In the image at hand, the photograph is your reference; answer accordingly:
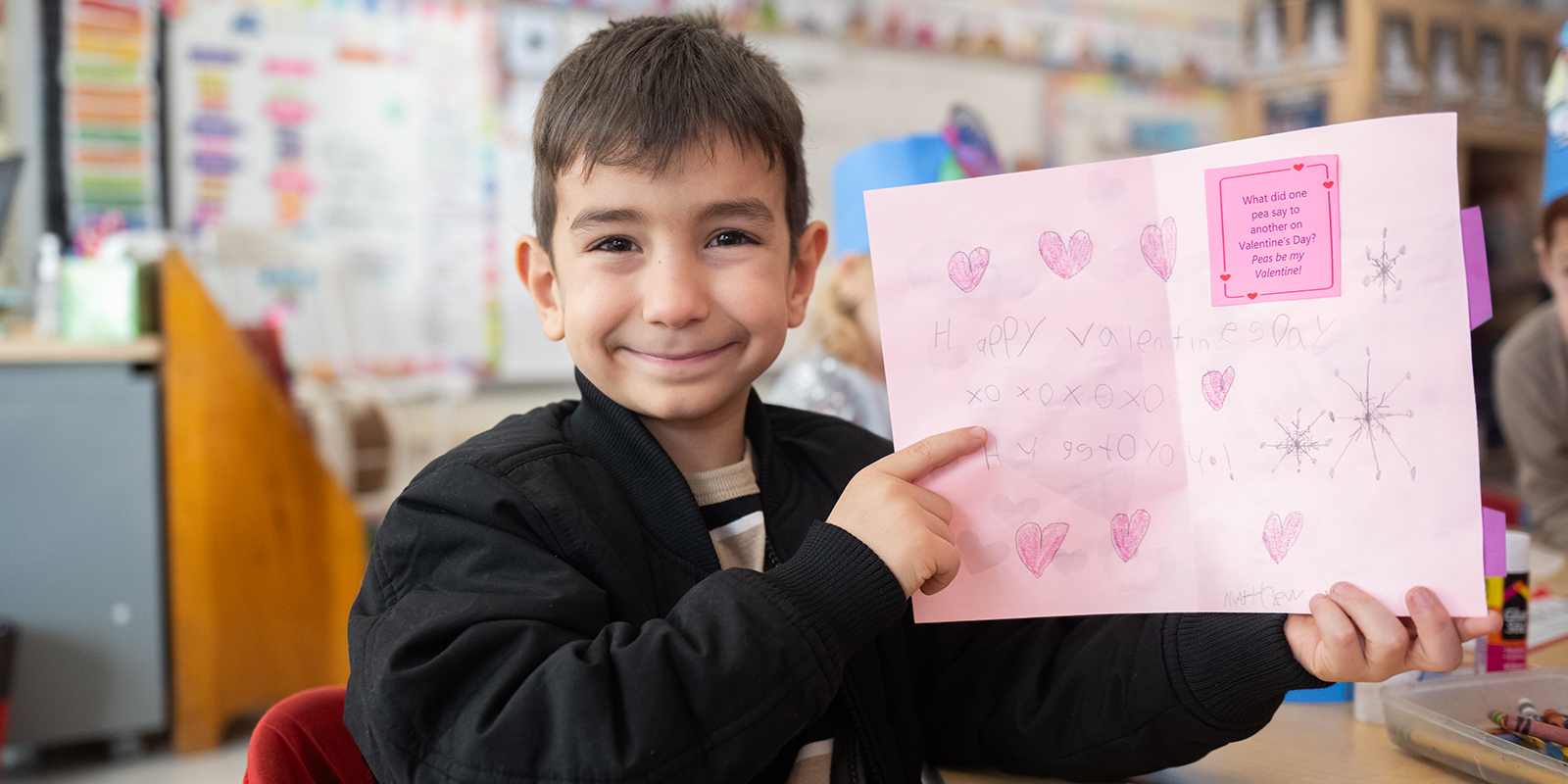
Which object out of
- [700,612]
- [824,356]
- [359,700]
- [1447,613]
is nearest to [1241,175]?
[1447,613]

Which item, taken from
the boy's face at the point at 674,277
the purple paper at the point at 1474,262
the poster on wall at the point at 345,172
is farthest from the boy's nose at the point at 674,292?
the poster on wall at the point at 345,172

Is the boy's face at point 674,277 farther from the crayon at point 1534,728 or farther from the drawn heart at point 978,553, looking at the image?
the crayon at point 1534,728

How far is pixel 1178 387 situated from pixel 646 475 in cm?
37

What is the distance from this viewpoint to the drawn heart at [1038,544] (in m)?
0.63

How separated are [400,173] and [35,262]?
100cm

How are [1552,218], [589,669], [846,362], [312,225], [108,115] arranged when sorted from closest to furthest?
[589,669], [1552,218], [846,362], [108,115], [312,225]

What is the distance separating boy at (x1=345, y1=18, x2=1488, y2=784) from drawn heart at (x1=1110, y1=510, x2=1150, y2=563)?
0.10 metres

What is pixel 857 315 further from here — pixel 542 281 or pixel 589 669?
pixel 589 669

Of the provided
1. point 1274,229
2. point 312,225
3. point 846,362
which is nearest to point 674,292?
point 1274,229

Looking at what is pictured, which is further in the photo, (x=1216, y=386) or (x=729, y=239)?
(x=729, y=239)

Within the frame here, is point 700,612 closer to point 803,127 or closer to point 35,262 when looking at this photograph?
point 803,127

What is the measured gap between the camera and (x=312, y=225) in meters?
3.04

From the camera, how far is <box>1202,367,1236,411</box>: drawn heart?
0.59 metres

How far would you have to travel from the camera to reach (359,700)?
0.59 metres
